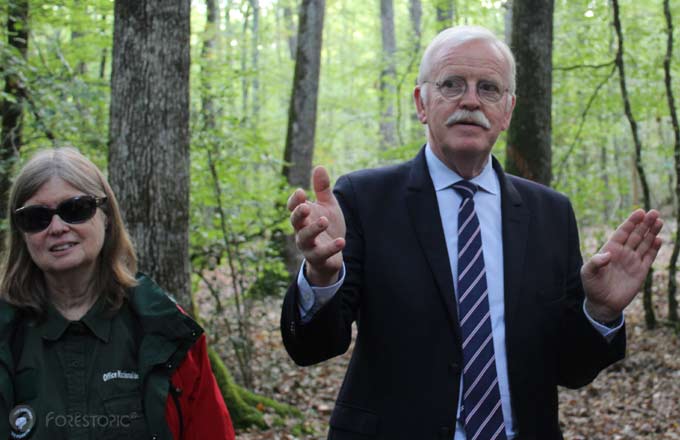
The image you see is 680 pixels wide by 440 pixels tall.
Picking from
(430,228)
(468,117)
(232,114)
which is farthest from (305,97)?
(430,228)

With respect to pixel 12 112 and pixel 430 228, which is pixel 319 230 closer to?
pixel 430 228

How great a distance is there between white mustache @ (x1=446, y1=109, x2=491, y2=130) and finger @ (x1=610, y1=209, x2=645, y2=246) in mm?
643

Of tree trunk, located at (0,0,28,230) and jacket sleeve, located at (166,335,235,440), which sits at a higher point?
tree trunk, located at (0,0,28,230)

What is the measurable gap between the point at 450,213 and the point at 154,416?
1.33 metres

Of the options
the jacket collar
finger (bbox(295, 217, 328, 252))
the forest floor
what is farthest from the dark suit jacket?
the forest floor

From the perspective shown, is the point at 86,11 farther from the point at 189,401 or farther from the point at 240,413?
the point at 189,401

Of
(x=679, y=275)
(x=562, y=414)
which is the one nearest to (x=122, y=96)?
(x=562, y=414)

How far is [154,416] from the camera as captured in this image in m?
2.54

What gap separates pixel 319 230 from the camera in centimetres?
225

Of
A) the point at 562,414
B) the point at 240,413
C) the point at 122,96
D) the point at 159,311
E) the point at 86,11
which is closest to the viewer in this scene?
the point at 159,311

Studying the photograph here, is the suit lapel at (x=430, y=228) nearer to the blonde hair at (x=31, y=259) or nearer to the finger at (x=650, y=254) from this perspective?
the finger at (x=650, y=254)

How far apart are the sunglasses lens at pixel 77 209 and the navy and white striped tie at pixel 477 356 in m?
1.44

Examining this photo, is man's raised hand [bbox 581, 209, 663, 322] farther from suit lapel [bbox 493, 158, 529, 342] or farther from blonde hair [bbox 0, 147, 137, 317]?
blonde hair [bbox 0, 147, 137, 317]

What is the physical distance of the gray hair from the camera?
2799 millimetres
